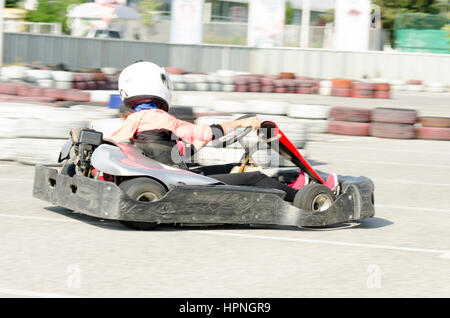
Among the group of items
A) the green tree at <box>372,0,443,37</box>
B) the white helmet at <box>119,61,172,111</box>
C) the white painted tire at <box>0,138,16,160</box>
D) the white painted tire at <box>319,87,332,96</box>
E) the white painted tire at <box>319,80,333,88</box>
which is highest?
the green tree at <box>372,0,443,37</box>

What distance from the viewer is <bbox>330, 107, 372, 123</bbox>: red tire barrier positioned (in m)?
13.8

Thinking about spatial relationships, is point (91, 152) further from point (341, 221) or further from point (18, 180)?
point (18, 180)

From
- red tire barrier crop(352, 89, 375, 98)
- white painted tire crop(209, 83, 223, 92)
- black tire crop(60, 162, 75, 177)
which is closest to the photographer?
black tire crop(60, 162, 75, 177)

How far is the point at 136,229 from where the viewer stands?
5.33 metres

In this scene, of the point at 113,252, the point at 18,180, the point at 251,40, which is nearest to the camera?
the point at 113,252

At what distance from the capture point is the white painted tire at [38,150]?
8547mm

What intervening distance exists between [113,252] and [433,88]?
26721mm

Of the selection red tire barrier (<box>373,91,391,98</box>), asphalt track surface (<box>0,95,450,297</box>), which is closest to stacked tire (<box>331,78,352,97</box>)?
red tire barrier (<box>373,91,391,98</box>)

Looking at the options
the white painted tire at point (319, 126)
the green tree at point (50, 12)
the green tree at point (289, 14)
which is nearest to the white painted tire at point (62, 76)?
the white painted tire at point (319, 126)

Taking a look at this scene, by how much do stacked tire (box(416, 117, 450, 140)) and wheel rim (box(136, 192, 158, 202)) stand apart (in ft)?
30.3

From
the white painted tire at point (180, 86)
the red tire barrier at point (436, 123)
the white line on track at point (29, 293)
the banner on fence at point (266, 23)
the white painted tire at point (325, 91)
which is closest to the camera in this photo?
the white line on track at point (29, 293)

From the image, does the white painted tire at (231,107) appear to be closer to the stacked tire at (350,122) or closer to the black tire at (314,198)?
the stacked tire at (350,122)

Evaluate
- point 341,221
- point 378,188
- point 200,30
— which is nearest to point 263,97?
point 200,30

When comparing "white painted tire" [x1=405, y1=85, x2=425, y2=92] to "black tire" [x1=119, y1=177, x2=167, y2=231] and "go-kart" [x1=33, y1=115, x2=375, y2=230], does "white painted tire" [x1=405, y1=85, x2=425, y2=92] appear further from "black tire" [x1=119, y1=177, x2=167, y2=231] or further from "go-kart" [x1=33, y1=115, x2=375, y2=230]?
"black tire" [x1=119, y1=177, x2=167, y2=231]
